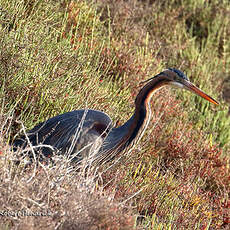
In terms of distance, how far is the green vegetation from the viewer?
309cm

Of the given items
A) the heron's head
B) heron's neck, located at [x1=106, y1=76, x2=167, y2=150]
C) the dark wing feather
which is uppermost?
the heron's head

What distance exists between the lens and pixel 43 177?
3123 millimetres

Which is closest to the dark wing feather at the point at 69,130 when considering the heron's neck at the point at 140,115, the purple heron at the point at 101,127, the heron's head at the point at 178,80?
the purple heron at the point at 101,127

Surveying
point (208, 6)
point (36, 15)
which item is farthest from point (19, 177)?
point (208, 6)

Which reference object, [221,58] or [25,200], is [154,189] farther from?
[221,58]

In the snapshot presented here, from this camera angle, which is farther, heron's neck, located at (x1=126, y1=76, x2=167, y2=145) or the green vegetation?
heron's neck, located at (x1=126, y1=76, x2=167, y2=145)

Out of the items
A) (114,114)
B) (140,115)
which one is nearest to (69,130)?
(140,115)

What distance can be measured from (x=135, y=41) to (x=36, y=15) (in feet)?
5.34

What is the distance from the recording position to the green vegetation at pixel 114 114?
3094 mm

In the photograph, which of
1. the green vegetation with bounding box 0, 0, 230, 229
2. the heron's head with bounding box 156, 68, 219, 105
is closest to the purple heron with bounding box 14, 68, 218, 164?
the heron's head with bounding box 156, 68, 219, 105

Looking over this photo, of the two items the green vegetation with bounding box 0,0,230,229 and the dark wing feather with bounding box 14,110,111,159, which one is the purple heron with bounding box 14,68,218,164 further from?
the green vegetation with bounding box 0,0,230,229

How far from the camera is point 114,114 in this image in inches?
204

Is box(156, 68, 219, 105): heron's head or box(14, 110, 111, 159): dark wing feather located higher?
box(156, 68, 219, 105): heron's head

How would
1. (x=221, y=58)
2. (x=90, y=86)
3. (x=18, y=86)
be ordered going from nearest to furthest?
(x=18, y=86) < (x=90, y=86) < (x=221, y=58)
